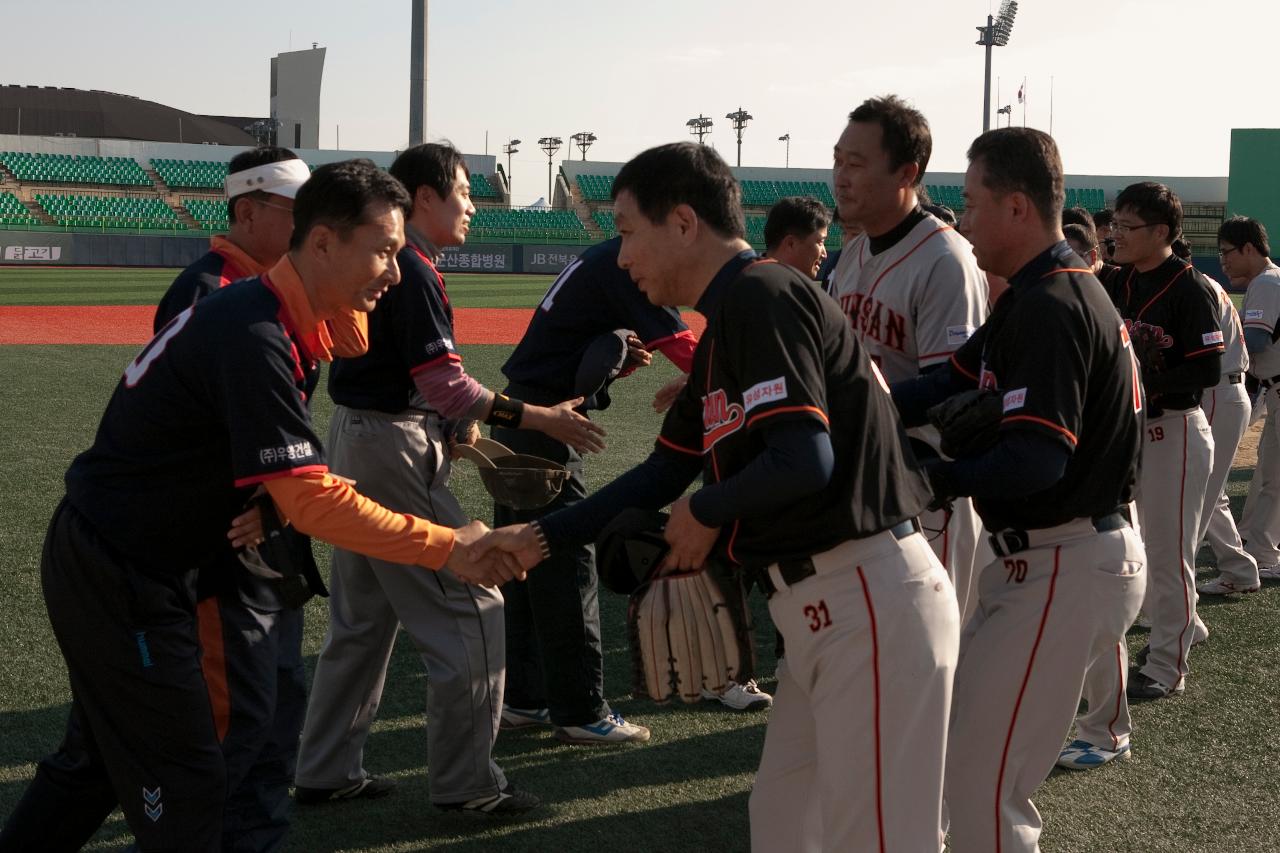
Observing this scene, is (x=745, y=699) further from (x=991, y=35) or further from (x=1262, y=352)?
(x=991, y=35)

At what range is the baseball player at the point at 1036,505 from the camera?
9.87ft

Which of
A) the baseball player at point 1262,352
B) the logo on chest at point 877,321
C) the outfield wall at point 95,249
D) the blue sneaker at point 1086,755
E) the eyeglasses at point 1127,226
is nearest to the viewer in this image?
the logo on chest at point 877,321

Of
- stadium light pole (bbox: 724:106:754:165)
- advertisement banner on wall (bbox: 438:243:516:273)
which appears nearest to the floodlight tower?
stadium light pole (bbox: 724:106:754:165)

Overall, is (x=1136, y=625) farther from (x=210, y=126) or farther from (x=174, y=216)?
(x=210, y=126)

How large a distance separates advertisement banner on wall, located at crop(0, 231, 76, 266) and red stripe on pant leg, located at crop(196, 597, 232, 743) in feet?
127

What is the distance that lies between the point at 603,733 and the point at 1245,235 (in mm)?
5341

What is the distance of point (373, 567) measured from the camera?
414 centimetres

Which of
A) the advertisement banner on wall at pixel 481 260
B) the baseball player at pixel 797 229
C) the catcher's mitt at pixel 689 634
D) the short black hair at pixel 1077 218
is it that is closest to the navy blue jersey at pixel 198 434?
the catcher's mitt at pixel 689 634

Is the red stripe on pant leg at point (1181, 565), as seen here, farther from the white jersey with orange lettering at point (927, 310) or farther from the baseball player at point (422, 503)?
the baseball player at point (422, 503)

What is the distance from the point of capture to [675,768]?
15.4ft

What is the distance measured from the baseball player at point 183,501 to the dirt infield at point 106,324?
16.5 meters

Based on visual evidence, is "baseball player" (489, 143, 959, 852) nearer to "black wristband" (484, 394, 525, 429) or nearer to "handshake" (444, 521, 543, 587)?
"handshake" (444, 521, 543, 587)

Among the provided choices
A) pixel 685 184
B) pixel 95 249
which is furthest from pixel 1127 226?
pixel 95 249

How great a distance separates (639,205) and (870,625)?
1.03 m
